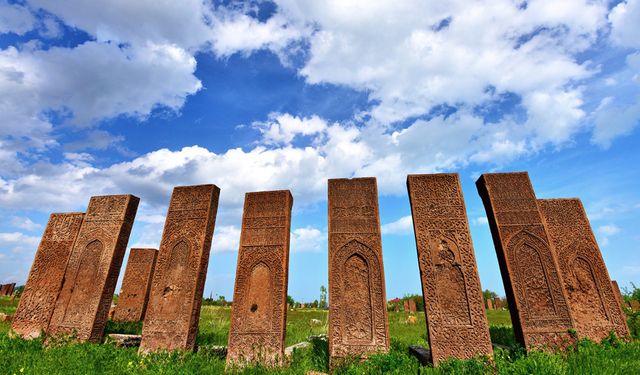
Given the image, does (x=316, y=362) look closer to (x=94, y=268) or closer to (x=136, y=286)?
(x=94, y=268)

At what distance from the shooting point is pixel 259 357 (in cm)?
515

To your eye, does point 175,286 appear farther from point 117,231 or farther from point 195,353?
point 117,231

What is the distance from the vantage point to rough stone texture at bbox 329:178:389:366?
507 centimetres

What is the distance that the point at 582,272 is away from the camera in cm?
608

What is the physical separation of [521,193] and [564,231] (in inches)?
61.1

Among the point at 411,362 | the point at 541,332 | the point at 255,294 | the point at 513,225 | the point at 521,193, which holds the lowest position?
the point at 411,362

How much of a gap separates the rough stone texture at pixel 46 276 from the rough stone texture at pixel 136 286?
339 centimetres

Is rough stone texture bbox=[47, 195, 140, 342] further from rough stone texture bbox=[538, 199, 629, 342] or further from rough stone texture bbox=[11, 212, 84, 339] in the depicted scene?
rough stone texture bbox=[538, 199, 629, 342]

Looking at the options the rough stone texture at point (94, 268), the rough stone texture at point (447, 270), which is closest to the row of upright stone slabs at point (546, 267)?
the rough stone texture at point (447, 270)

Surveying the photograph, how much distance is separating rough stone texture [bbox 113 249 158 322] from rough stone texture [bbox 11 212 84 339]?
3386 millimetres

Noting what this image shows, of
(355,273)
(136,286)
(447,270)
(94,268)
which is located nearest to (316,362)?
(355,273)

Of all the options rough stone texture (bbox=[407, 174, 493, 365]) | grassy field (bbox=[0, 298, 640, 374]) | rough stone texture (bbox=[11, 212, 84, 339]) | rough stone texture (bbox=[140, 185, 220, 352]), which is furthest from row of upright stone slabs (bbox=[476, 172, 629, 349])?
rough stone texture (bbox=[11, 212, 84, 339])

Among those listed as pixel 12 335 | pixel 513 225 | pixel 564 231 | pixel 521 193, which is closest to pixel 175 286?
pixel 12 335

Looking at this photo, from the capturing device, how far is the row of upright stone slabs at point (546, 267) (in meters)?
5.05
